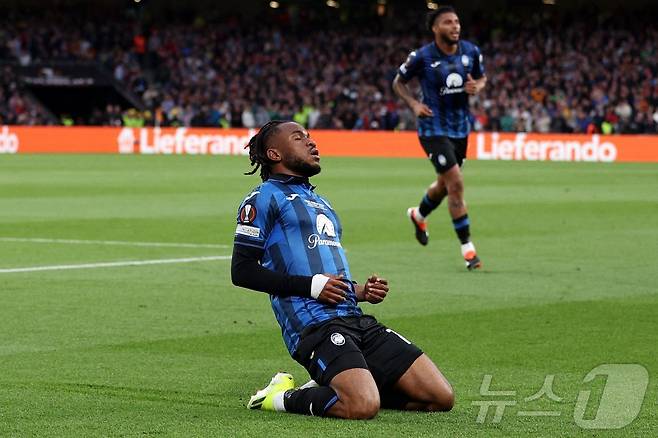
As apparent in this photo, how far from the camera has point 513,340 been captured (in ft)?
28.5

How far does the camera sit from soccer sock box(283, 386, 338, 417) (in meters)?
6.24

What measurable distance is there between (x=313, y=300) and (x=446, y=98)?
771 centimetres

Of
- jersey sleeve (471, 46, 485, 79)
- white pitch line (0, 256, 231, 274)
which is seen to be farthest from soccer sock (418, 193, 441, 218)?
white pitch line (0, 256, 231, 274)

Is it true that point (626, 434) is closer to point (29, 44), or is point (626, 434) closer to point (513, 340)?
point (513, 340)

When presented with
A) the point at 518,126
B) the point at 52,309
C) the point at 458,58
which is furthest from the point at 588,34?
the point at 52,309

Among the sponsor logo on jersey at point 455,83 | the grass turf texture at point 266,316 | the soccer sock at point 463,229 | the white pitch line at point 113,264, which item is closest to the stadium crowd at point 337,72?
the grass turf texture at point 266,316

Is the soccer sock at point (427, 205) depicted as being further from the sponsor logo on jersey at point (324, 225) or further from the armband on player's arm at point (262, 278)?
the armband on player's arm at point (262, 278)

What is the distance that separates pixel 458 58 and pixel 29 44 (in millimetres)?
45699

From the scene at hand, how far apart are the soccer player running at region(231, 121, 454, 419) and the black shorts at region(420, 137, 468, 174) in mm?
7042

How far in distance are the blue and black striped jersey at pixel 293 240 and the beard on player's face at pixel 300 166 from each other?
45 millimetres

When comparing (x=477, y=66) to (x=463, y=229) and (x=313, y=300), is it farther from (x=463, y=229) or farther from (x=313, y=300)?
(x=313, y=300)

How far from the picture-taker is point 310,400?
630cm

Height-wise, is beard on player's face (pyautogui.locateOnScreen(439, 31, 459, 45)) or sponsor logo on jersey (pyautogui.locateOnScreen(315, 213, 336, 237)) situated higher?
beard on player's face (pyautogui.locateOnScreen(439, 31, 459, 45))

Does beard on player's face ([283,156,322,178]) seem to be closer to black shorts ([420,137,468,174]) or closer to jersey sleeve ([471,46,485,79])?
black shorts ([420,137,468,174])
